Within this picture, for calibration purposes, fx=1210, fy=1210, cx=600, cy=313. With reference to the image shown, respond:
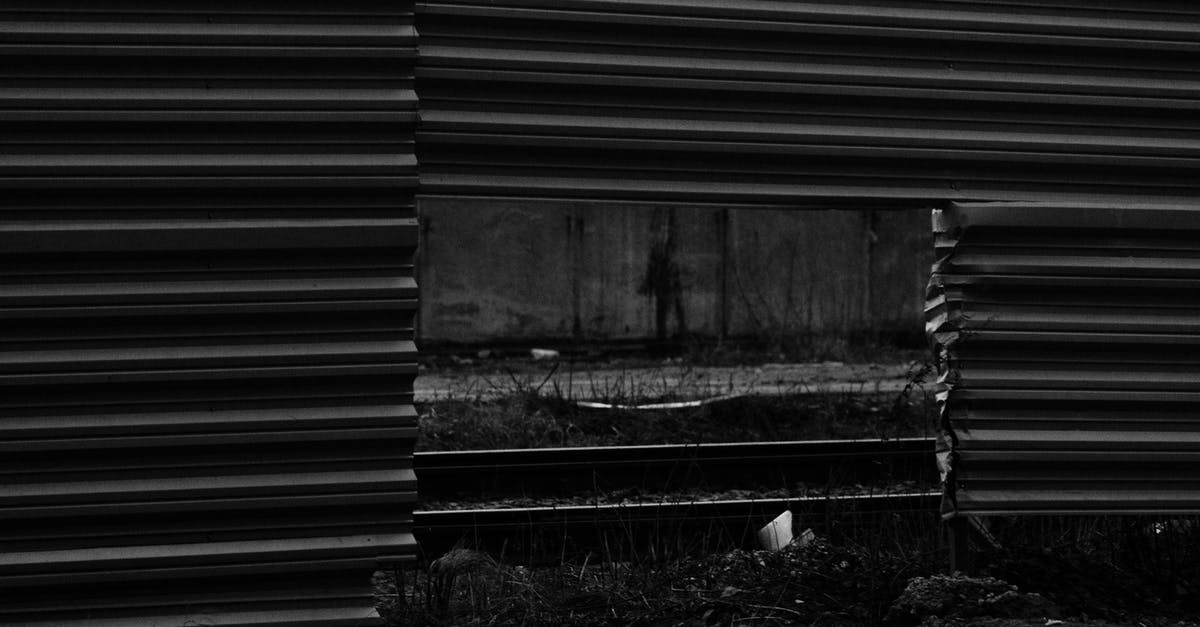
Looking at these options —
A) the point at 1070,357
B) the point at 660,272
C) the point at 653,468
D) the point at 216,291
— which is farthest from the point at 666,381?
the point at 216,291

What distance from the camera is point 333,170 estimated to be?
3.47m

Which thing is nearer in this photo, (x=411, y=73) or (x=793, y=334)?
(x=411, y=73)

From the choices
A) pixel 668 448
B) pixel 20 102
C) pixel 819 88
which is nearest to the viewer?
pixel 20 102

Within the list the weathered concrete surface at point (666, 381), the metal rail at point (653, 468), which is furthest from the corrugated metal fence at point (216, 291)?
the weathered concrete surface at point (666, 381)

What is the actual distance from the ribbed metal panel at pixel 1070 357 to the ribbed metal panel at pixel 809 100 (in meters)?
0.18

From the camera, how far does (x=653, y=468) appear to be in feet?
23.0

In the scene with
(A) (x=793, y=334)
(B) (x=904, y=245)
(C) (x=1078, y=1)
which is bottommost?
(A) (x=793, y=334)

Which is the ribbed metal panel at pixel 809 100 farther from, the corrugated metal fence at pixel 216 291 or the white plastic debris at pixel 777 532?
the white plastic debris at pixel 777 532

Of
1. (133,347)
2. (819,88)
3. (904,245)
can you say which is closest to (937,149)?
(819,88)

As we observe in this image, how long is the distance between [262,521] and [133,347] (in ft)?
2.01

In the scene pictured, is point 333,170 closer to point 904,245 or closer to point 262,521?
point 262,521

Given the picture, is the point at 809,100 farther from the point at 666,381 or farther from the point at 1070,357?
the point at 666,381

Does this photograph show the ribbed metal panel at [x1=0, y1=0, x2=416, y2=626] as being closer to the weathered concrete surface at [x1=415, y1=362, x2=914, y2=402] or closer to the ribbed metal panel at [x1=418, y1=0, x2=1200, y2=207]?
the ribbed metal panel at [x1=418, y1=0, x2=1200, y2=207]

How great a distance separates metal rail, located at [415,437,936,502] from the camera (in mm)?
6832
